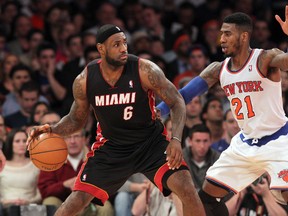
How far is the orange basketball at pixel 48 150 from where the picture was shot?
7.75 meters

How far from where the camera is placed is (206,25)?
14078mm

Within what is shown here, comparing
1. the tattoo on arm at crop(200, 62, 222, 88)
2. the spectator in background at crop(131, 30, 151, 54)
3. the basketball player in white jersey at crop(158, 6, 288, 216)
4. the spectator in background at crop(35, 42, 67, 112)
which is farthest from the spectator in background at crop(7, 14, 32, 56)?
the basketball player in white jersey at crop(158, 6, 288, 216)

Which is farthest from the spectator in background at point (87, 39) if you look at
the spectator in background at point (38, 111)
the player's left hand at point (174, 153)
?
the player's left hand at point (174, 153)

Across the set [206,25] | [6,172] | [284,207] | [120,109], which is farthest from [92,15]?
[120,109]

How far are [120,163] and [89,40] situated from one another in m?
5.58

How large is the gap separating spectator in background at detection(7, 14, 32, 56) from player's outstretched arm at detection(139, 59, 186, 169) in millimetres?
5944

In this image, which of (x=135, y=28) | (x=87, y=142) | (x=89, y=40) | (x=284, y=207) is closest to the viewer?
(x=284, y=207)

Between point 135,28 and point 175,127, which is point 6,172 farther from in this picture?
point 135,28

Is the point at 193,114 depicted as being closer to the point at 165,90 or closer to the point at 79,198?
the point at 165,90

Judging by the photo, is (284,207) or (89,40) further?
(89,40)

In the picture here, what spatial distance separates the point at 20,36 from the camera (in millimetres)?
13258

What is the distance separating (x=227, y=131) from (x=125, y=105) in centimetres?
316

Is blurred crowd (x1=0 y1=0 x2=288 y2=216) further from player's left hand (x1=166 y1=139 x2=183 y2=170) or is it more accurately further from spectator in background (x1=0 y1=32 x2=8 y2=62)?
player's left hand (x1=166 y1=139 x2=183 y2=170)

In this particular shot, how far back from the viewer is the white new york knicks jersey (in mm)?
7484
